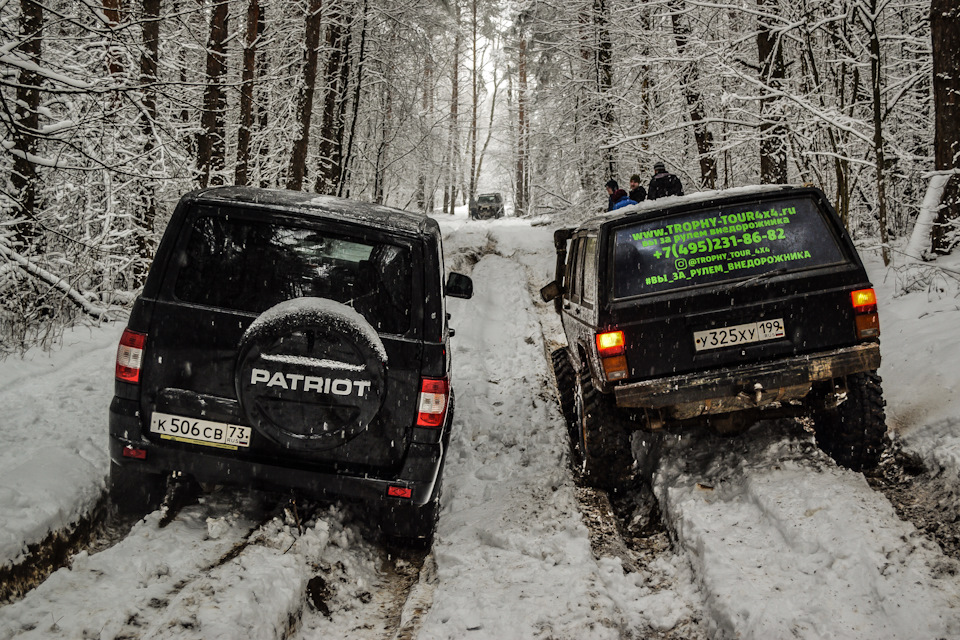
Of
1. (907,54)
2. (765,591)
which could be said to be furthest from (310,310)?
(907,54)

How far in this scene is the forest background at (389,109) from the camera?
6.82 m

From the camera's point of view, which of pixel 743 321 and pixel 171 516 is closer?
pixel 171 516

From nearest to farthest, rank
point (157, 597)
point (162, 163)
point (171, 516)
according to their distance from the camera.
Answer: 1. point (157, 597)
2. point (171, 516)
3. point (162, 163)

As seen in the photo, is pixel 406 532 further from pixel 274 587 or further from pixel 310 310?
pixel 310 310

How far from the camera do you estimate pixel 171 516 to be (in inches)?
141

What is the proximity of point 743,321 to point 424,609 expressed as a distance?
2.66 m

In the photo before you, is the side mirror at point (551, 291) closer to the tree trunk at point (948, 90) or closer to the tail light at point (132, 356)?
the tail light at point (132, 356)

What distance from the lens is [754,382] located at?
4102 mm

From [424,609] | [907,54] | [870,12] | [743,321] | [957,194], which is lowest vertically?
[424,609]

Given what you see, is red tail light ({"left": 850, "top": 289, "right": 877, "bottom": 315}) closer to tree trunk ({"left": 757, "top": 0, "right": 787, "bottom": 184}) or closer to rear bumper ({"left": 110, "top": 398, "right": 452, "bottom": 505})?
rear bumper ({"left": 110, "top": 398, "right": 452, "bottom": 505})

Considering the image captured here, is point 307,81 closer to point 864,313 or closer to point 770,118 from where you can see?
point 770,118

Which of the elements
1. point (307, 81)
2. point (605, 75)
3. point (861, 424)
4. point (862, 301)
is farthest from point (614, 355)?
point (605, 75)

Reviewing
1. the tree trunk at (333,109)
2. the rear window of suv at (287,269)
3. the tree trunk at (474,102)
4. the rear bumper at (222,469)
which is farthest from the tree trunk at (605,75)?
the tree trunk at (474,102)

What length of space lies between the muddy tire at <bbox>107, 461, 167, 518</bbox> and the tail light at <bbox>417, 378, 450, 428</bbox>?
1.48 metres
